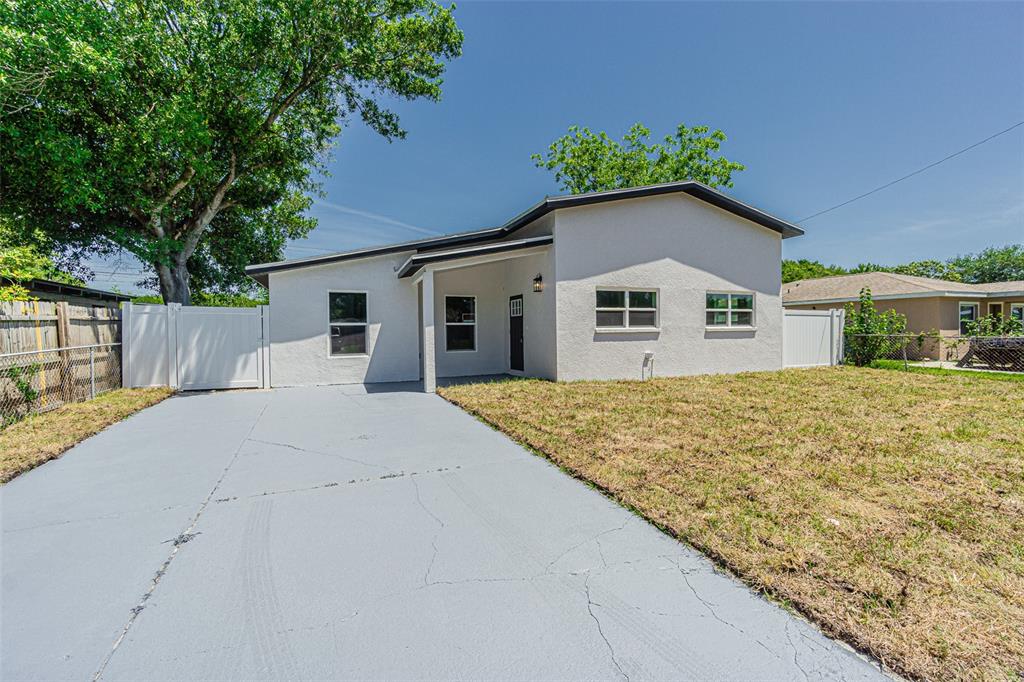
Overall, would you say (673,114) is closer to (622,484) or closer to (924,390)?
(924,390)

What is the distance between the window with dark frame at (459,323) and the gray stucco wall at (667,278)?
10.2ft

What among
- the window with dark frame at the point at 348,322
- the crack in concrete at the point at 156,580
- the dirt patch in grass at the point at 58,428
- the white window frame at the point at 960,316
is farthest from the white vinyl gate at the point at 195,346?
the white window frame at the point at 960,316

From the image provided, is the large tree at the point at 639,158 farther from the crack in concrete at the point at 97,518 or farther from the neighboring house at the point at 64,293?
the crack in concrete at the point at 97,518

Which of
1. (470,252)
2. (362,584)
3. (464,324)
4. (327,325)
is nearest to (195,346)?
(327,325)

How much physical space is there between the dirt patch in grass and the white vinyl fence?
51.5 ft

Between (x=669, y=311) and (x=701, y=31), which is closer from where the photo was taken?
(x=669, y=311)

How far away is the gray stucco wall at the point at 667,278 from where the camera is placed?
984 centimetres

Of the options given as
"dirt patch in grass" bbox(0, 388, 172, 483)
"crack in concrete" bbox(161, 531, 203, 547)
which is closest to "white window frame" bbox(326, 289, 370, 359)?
"dirt patch in grass" bbox(0, 388, 172, 483)

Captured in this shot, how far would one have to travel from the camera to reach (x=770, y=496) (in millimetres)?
3438

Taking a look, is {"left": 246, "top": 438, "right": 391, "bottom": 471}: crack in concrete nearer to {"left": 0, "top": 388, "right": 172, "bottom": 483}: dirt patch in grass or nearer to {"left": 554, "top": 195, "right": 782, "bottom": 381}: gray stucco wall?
{"left": 0, "top": 388, "right": 172, "bottom": 483}: dirt patch in grass

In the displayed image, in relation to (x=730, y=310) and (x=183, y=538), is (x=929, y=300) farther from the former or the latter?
(x=183, y=538)

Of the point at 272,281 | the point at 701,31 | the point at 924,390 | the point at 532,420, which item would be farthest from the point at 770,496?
the point at 701,31

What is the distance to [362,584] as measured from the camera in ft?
7.89

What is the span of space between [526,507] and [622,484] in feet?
3.05
